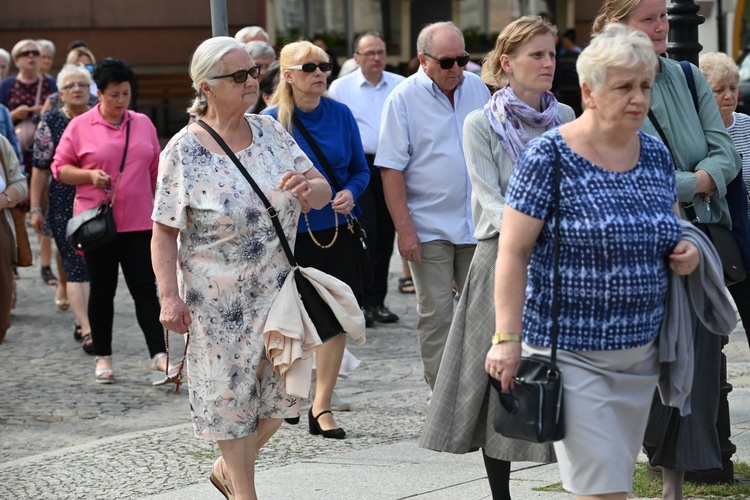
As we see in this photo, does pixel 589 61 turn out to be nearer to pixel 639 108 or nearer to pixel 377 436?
pixel 639 108

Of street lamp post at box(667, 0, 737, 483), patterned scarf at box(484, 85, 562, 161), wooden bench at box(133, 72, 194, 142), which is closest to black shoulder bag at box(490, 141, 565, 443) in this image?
patterned scarf at box(484, 85, 562, 161)

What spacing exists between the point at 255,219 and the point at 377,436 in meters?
2.13

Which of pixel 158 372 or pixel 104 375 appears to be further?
pixel 158 372

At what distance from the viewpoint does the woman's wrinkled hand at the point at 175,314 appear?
15.8ft

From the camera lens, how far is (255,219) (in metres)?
4.87

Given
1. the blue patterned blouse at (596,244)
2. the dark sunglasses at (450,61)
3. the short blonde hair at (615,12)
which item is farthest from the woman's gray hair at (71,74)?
the blue patterned blouse at (596,244)

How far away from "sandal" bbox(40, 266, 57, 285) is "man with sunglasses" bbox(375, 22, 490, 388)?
21.1ft

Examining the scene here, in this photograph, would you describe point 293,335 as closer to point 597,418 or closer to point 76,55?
point 597,418

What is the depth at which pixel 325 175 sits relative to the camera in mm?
6676

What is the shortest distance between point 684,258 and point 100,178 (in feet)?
16.9

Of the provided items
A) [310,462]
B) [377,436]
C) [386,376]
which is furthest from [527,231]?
[386,376]

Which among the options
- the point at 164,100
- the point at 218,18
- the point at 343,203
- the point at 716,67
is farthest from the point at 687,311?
the point at 164,100

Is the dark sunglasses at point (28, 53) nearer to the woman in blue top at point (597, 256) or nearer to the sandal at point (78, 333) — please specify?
the sandal at point (78, 333)

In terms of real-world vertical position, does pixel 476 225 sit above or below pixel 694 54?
below
